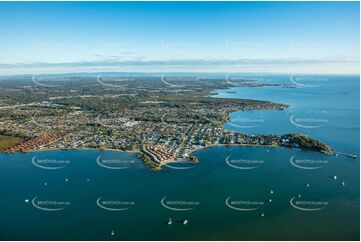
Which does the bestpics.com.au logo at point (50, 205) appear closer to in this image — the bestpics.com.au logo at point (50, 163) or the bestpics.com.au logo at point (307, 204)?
the bestpics.com.au logo at point (50, 163)

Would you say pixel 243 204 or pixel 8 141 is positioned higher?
pixel 8 141

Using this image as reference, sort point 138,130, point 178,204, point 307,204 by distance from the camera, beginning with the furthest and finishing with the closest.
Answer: point 138,130, point 178,204, point 307,204

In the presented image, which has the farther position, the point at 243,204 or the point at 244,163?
the point at 244,163

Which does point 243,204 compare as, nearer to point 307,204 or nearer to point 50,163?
point 307,204

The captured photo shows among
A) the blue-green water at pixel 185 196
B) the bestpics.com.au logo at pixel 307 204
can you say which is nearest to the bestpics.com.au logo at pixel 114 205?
the blue-green water at pixel 185 196

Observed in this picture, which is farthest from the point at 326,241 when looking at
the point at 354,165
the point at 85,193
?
the point at 85,193

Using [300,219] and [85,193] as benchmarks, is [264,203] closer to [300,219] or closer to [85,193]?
[300,219]

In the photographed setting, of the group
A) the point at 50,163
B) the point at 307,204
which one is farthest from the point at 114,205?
the point at 307,204
